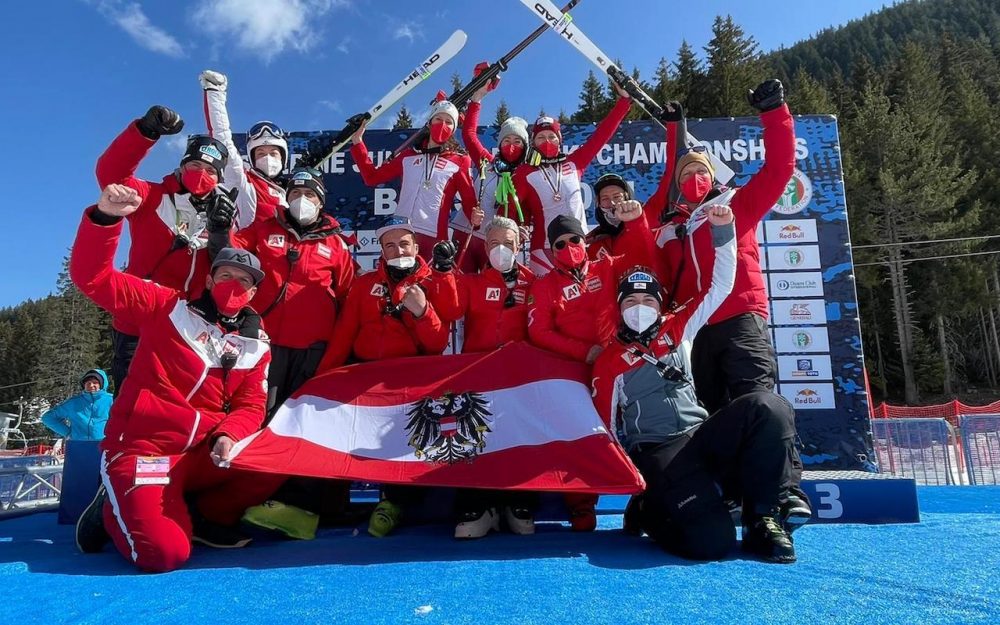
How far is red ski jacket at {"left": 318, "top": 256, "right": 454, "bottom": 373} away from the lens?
395cm

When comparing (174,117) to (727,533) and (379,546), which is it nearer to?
(379,546)

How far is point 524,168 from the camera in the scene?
213 inches

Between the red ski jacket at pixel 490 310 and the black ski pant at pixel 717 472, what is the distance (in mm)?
1516

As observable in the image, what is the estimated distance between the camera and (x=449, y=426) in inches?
137

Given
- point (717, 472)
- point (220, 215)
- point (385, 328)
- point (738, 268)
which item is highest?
point (220, 215)

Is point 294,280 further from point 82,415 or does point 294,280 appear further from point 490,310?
point 82,415

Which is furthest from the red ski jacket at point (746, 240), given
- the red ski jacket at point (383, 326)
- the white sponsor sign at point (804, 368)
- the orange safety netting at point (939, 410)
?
the orange safety netting at point (939, 410)

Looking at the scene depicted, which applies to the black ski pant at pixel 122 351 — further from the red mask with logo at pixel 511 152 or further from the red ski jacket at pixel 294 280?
the red mask with logo at pixel 511 152

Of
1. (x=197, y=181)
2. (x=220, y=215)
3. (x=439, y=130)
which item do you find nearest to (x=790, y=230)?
(x=439, y=130)

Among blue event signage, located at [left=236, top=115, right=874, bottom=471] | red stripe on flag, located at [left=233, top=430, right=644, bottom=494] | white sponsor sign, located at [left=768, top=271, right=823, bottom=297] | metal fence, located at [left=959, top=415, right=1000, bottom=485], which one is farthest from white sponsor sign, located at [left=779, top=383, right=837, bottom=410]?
red stripe on flag, located at [left=233, top=430, right=644, bottom=494]

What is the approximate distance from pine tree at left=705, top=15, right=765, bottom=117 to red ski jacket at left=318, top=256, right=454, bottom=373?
26041mm

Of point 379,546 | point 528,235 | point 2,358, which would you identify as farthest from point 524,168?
point 2,358

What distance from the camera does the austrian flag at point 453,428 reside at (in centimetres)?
310

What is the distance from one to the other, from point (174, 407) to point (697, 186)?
3574 millimetres
